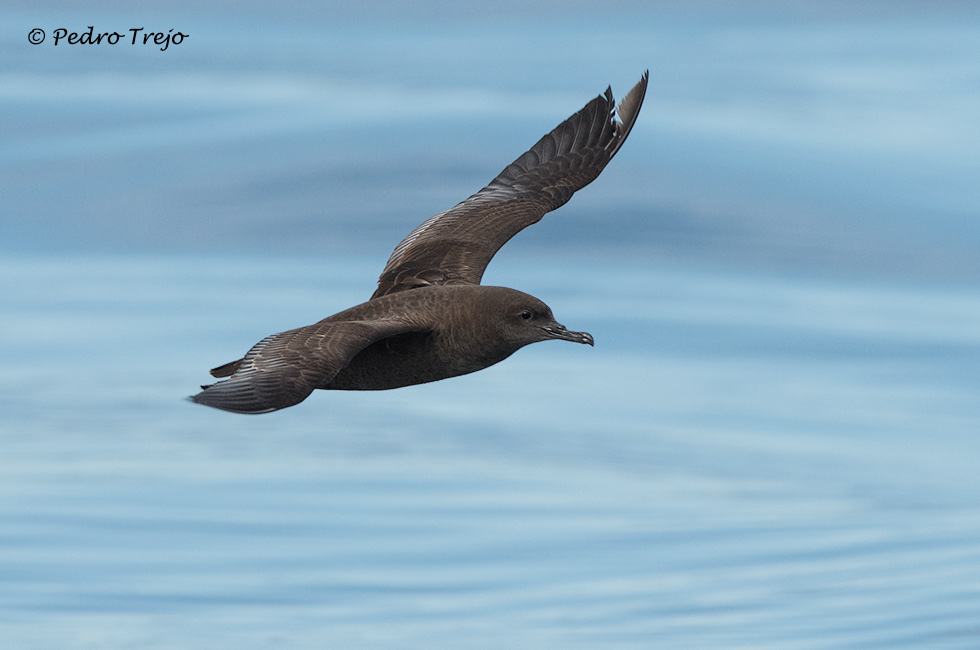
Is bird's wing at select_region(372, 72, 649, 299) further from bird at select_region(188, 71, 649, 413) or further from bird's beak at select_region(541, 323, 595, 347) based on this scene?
bird's beak at select_region(541, 323, 595, 347)

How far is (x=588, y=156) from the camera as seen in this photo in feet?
44.7

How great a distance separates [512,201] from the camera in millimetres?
13336

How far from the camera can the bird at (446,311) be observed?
33.0ft

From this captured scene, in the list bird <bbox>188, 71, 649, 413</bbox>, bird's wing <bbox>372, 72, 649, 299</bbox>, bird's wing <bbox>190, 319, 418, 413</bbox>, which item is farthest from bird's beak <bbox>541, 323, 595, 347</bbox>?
bird's wing <bbox>372, 72, 649, 299</bbox>

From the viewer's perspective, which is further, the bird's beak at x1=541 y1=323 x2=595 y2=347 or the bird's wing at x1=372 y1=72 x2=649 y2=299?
the bird's wing at x1=372 y1=72 x2=649 y2=299

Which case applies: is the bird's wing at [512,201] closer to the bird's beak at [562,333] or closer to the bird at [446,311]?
the bird at [446,311]

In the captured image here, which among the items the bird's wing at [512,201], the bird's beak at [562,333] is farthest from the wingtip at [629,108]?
the bird's beak at [562,333]

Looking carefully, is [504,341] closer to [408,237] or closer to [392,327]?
[392,327]

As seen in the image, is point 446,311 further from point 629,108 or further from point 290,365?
point 629,108

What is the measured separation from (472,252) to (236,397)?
347 centimetres

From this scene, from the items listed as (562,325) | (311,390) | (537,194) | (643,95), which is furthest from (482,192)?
(311,390)

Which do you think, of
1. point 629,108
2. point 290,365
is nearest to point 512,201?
point 629,108

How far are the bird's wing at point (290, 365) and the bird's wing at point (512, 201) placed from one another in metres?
1.70

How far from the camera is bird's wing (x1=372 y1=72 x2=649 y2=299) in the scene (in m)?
12.5
